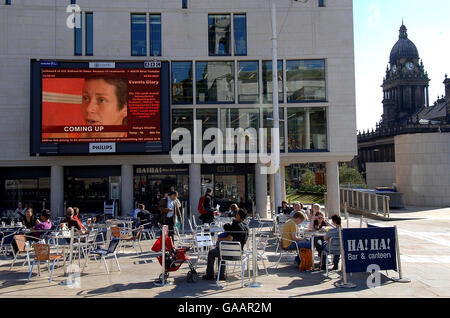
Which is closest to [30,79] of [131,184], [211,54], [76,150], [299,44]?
[76,150]

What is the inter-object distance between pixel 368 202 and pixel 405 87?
108m

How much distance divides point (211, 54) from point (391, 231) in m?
16.6

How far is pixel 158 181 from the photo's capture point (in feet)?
81.4

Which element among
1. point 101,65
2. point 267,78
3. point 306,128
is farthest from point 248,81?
point 101,65

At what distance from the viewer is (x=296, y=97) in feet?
79.4

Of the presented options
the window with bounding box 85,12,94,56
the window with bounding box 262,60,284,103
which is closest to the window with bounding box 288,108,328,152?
the window with bounding box 262,60,284,103

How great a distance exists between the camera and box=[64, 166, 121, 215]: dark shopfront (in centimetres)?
2450

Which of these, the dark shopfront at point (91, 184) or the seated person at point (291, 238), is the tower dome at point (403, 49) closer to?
the dark shopfront at point (91, 184)

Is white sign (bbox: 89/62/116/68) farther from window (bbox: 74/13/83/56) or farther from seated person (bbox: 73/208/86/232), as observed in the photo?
seated person (bbox: 73/208/86/232)

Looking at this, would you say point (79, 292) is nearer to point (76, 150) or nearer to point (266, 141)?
point (76, 150)

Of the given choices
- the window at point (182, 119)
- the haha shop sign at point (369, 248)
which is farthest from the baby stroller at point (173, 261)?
the window at point (182, 119)

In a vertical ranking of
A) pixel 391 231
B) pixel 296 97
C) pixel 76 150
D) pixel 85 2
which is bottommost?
pixel 391 231
